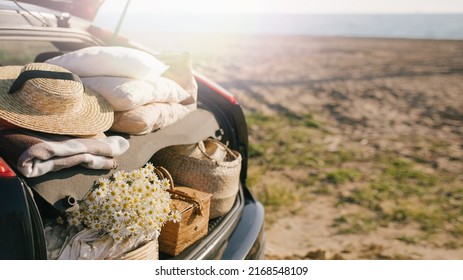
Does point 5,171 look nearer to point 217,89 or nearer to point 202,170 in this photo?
point 202,170

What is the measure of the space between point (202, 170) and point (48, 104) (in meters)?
0.84

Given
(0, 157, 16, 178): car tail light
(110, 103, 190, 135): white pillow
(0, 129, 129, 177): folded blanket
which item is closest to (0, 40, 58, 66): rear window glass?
(110, 103, 190, 135): white pillow

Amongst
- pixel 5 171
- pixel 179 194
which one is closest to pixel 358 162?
pixel 179 194

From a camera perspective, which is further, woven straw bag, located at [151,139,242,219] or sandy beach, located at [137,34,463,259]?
sandy beach, located at [137,34,463,259]

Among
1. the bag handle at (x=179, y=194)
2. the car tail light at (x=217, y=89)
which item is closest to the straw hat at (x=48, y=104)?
the bag handle at (x=179, y=194)

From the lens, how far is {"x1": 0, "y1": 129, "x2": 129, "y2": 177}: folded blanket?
161 centimetres

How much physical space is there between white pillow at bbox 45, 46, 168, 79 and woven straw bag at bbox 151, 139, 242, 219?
41cm

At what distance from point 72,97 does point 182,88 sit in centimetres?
76

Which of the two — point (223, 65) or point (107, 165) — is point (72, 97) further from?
point (223, 65)

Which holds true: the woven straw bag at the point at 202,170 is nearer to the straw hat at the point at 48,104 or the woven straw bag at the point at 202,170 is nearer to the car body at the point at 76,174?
the car body at the point at 76,174

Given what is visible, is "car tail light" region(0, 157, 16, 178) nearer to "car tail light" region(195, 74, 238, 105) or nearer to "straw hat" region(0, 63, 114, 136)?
"straw hat" region(0, 63, 114, 136)

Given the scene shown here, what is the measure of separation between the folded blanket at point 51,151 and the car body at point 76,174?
40 mm

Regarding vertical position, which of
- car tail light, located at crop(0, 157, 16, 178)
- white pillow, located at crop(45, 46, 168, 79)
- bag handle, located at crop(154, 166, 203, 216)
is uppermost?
white pillow, located at crop(45, 46, 168, 79)

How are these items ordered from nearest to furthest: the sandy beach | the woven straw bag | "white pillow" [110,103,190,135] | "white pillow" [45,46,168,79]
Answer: "white pillow" [110,103,190,135]
"white pillow" [45,46,168,79]
the woven straw bag
the sandy beach
